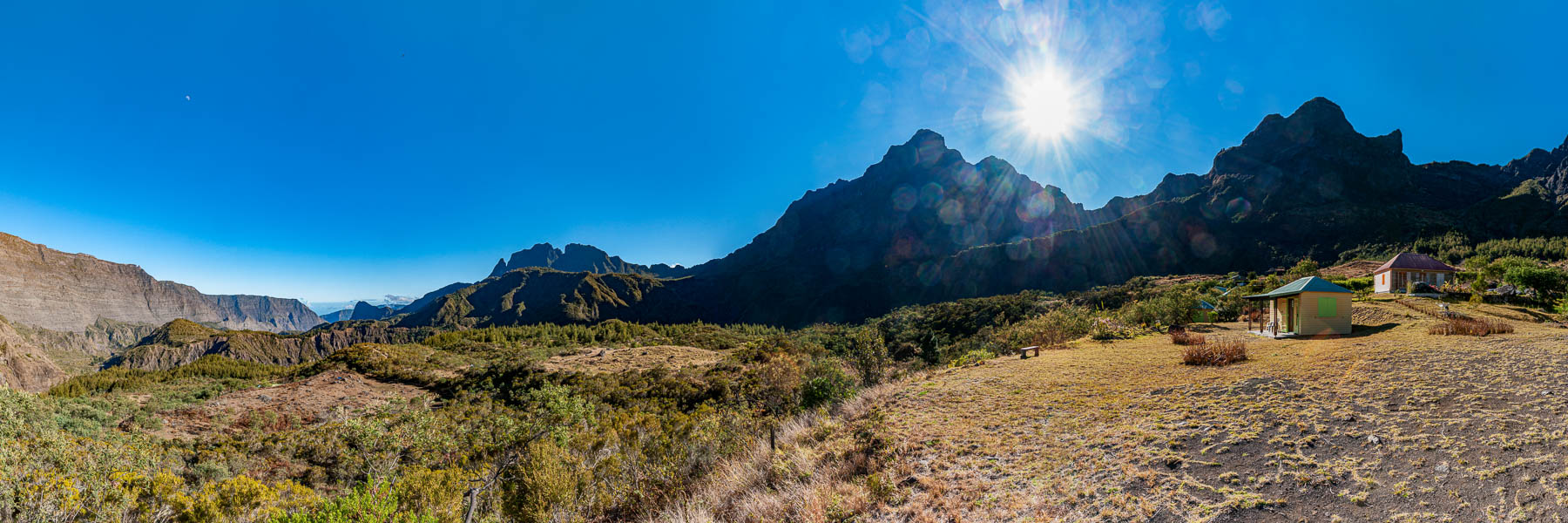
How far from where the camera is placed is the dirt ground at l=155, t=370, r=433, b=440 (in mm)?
13500

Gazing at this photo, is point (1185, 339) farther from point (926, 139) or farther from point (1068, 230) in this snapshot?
point (926, 139)

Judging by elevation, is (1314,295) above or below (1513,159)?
below

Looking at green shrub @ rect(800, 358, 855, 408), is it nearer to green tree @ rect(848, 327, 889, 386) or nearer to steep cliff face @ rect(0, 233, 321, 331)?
green tree @ rect(848, 327, 889, 386)

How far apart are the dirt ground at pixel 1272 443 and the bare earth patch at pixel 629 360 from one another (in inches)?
900

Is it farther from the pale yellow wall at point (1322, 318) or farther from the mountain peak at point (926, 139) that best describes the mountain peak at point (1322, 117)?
the pale yellow wall at point (1322, 318)

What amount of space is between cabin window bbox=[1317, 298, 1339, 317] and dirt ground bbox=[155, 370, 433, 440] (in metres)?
30.3

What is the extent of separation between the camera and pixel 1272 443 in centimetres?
545

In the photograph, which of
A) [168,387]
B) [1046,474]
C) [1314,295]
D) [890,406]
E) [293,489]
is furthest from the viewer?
[168,387]

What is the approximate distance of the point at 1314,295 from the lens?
14.9 metres

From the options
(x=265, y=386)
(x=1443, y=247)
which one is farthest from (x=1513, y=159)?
(x=265, y=386)

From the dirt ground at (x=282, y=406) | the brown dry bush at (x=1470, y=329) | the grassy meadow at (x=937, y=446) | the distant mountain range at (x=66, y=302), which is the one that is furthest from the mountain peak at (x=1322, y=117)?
the distant mountain range at (x=66, y=302)

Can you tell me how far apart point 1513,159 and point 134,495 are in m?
240

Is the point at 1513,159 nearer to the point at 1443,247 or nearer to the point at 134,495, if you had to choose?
the point at 1443,247

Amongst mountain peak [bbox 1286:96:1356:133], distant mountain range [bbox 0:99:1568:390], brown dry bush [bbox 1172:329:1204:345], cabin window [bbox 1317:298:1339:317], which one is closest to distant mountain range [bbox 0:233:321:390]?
distant mountain range [bbox 0:99:1568:390]
